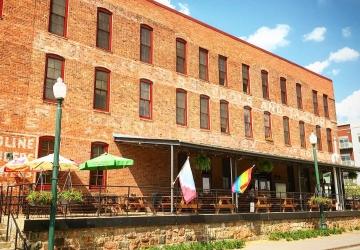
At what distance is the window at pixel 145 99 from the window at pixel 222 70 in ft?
20.1

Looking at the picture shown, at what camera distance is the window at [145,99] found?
20.3 m

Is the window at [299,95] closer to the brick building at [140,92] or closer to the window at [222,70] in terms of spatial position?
the brick building at [140,92]

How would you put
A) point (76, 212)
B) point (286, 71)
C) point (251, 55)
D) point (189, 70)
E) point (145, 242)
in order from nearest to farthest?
point (145, 242)
point (76, 212)
point (189, 70)
point (251, 55)
point (286, 71)

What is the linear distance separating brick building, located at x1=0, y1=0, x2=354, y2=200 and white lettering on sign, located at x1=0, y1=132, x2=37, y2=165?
0.04m

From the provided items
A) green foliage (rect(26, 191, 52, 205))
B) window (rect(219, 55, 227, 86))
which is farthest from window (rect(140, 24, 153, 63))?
green foliage (rect(26, 191, 52, 205))

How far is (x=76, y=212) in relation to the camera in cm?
1577

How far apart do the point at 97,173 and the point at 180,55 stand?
9.03 m

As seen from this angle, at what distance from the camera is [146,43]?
2139cm

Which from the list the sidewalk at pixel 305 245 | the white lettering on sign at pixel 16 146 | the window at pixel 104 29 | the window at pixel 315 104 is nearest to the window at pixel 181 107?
the window at pixel 104 29

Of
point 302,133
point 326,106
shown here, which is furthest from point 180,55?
point 326,106

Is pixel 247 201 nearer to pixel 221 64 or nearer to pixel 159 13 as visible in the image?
pixel 221 64

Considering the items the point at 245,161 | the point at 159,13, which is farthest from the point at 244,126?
the point at 159,13

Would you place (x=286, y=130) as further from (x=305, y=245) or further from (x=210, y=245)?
(x=210, y=245)

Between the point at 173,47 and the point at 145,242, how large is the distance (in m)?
12.4
